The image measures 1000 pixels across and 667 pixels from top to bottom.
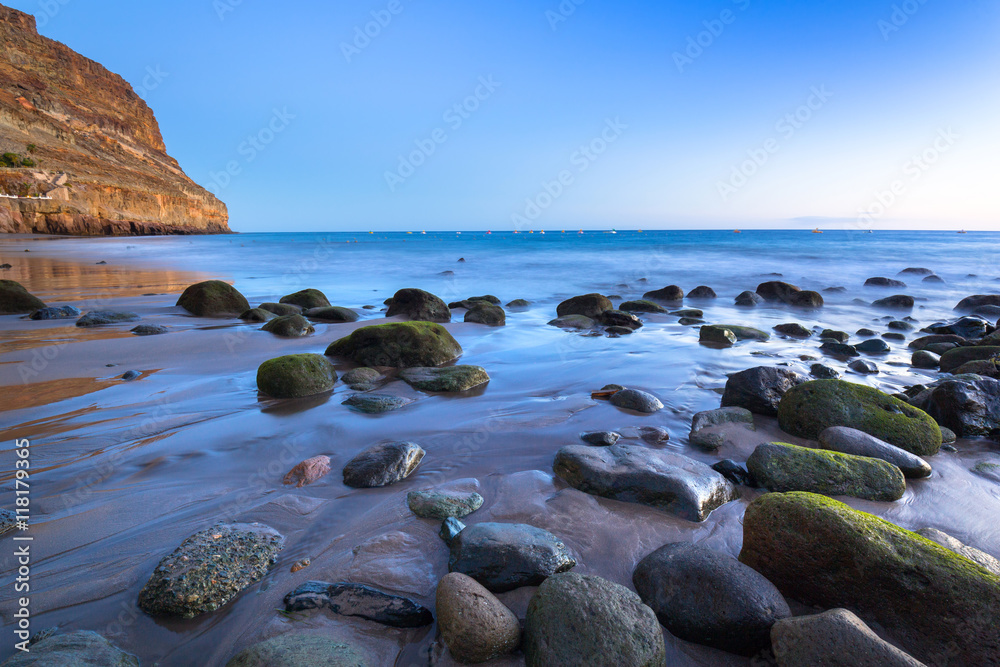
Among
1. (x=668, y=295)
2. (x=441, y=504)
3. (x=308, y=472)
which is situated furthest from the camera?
(x=668, y=295)

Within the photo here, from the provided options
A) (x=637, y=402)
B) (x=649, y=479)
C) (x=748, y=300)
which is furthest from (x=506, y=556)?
(x=748, y=300)

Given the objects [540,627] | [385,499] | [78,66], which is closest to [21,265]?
Answer: [385,499]

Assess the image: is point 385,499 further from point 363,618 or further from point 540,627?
point 540,627

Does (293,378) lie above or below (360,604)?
above

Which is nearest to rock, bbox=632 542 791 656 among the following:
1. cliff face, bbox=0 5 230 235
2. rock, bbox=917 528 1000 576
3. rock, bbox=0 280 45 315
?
rock, bbox=917 528 1000 576

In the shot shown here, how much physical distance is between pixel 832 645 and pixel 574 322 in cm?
728

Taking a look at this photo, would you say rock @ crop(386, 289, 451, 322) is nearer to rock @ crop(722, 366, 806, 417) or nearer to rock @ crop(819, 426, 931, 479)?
rock @ crop(722, 366, 806, 417)

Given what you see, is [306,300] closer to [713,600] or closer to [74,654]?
[74,654]

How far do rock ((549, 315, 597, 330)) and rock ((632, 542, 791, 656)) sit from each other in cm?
661

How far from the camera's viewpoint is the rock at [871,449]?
3082 mm

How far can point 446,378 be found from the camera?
195 inches

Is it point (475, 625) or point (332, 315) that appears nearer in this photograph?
point (475, 625)

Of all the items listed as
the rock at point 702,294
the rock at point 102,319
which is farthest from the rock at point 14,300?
the rock at point 702,294

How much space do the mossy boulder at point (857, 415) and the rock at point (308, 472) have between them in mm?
3591
